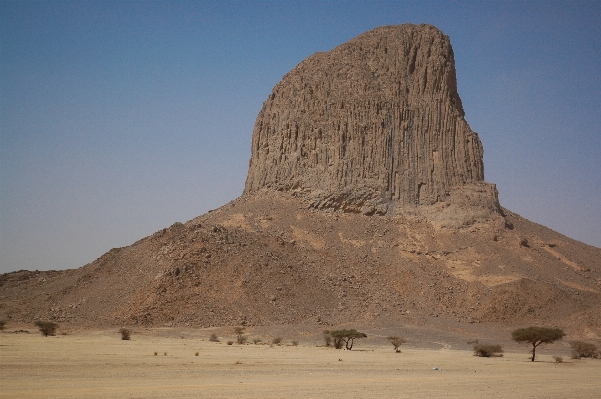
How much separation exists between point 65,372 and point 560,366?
2303 cm

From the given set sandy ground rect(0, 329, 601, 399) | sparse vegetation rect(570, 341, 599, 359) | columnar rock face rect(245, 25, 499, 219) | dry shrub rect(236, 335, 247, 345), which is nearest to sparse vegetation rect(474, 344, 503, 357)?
sandy ground rect(0, 329, 601, 399)

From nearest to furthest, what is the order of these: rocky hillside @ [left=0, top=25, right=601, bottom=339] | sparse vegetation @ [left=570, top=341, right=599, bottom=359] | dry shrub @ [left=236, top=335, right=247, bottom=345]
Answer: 1. sparse vegetation @ [left=570, top=341, right=599, bottom=359]
2. dry shrub @ [left=236, top=335, right=247, bottom=345]
3. rocky hillside @ [left=0, top=25, right=601, bottom=339]

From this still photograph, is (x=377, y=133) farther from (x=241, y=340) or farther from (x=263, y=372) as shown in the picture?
(x=263, y=372)

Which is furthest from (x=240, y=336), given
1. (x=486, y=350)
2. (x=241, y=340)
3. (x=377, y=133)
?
(x=377, y=133)

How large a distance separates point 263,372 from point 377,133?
4982 centimetres

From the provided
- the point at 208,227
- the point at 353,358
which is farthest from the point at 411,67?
the point at 353,358

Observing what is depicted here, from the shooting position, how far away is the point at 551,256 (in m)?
65.3

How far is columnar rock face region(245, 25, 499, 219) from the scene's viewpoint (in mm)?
69438

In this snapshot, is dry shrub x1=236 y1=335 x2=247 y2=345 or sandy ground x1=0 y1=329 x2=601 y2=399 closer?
sandy ground x1=0 y1=329 x2=601 y2=399

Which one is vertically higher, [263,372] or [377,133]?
[377,133]

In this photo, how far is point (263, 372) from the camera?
80.4 ft

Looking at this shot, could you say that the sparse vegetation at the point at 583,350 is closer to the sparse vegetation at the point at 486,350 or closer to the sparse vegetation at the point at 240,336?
the sparse vegetation at the point at 486,350

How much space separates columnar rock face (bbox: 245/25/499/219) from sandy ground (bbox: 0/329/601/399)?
3182cm

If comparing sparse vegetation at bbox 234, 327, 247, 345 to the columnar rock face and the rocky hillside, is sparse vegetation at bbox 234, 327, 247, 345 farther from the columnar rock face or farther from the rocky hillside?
the columnar rock face
